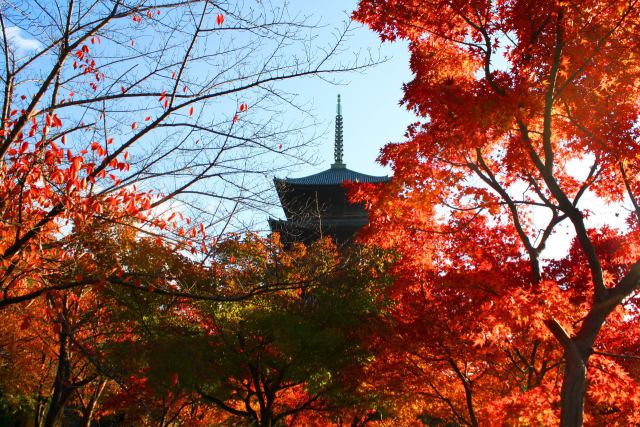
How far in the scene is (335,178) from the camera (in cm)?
2722

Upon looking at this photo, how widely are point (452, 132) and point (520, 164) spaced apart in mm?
1000

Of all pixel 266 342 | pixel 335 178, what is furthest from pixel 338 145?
pixel 266 342

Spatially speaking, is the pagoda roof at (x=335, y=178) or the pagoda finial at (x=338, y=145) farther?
the pagoda finial at (x=338, y=145)

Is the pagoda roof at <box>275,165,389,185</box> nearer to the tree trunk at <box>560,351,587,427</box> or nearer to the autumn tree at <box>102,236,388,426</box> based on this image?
the autumn tree at <box>102,236,388,426</box>

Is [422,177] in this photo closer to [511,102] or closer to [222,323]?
[511,102]

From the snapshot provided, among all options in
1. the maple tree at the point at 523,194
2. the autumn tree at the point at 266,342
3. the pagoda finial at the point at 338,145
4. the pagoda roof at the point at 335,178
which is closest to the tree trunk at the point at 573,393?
the maple tree at the point at 523,194

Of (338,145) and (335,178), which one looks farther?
(338,145)

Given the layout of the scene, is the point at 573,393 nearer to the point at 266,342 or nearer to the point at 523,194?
the point at 523,194

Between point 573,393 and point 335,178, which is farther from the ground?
point 335,178

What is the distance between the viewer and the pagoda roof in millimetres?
26094

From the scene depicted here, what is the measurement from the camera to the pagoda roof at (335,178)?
2609 centimetres

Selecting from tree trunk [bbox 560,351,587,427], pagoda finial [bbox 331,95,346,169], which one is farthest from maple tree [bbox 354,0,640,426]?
pagoda finial [bbox 331,95,346,169]

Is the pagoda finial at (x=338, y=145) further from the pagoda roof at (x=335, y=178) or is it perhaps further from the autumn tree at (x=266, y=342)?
the autumn tree at (x=266, y=342)

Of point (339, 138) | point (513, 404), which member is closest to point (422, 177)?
point (513, 404)
